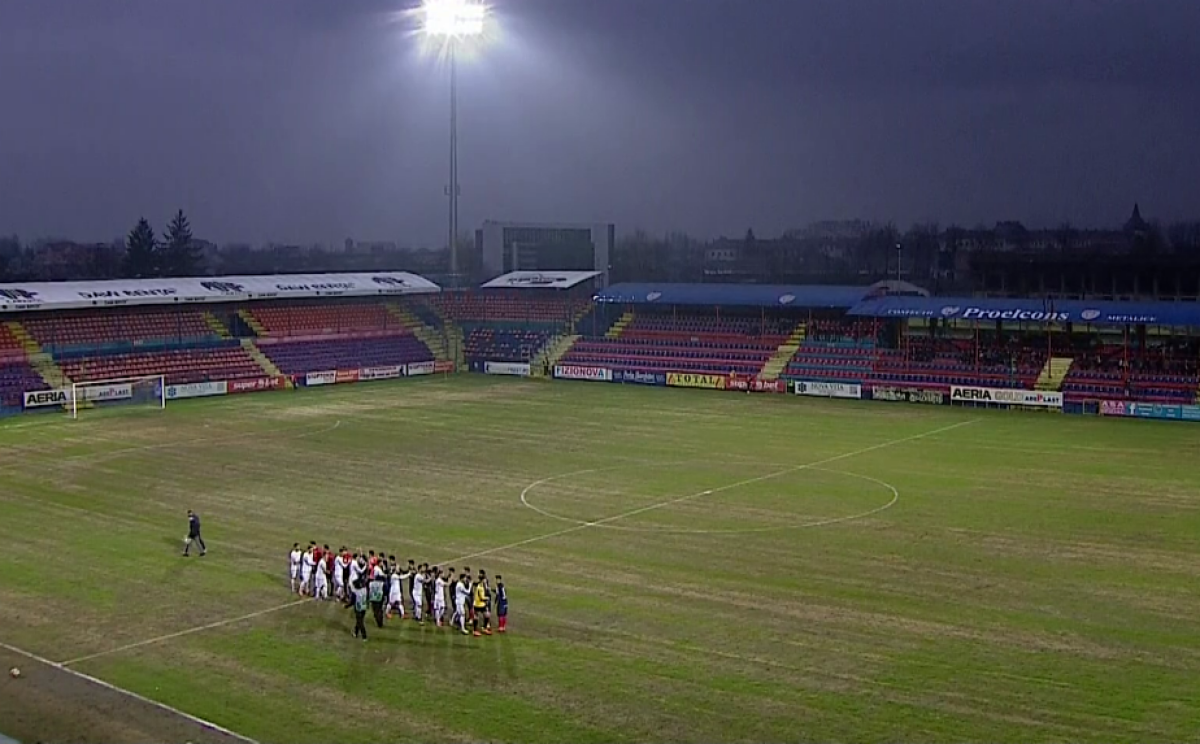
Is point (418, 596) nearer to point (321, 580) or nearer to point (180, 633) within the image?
point (321, 580)

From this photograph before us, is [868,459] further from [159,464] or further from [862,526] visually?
[159,464]

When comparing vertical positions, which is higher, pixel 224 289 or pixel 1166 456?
pixel 224 289

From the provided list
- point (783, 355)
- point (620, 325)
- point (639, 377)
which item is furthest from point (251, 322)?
point (783, 355)

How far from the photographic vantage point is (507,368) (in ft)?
230

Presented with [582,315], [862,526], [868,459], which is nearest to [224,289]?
[582,315]

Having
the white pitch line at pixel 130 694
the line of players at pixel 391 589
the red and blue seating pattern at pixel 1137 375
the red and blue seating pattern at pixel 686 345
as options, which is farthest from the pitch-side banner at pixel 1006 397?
the white pitch line at pixel 130 694

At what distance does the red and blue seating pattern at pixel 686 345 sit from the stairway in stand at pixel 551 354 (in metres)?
0.53

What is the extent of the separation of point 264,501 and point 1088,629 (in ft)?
69.8

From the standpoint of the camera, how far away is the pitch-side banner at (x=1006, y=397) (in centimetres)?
5334

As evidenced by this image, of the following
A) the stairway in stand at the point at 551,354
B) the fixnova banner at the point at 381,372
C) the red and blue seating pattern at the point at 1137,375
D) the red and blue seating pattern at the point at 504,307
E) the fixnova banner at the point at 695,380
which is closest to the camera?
the red and blue seating pattern at the point at 1137,375

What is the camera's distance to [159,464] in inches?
1532

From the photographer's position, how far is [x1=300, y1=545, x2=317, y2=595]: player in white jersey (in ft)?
77.4

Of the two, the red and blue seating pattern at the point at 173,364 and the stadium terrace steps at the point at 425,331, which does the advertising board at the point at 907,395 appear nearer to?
the stadium terrace steps at the point at 425,331

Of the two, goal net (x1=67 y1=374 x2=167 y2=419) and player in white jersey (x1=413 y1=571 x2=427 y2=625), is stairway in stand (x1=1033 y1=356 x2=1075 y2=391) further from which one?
goal net (x1=67 y1=374 x2=167 y2=419)
